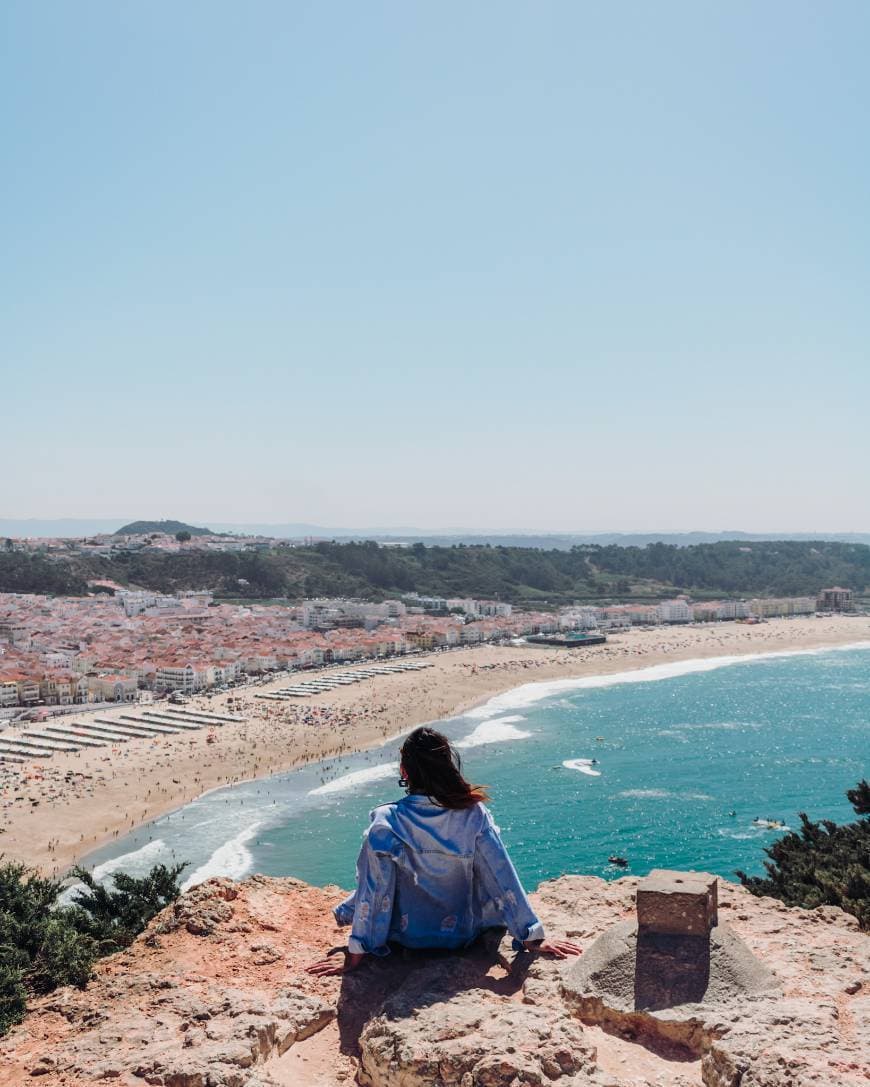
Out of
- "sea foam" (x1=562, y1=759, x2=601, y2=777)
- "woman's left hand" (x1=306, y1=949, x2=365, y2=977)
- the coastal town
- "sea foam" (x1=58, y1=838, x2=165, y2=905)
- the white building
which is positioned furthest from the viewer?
the white building

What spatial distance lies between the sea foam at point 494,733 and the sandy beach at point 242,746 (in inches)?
132

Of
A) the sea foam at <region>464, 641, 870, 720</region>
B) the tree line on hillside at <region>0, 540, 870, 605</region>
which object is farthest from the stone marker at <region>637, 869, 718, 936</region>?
the tree line on hillside at <region>0, 540, 870, 605</region>

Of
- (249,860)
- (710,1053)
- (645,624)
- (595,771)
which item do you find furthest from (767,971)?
(645,624)

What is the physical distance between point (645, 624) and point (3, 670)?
69.4 metres

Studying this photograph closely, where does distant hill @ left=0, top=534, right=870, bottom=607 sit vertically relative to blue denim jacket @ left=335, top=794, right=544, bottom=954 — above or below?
below

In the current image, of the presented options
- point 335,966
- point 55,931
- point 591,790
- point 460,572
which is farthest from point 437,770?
point 460,572

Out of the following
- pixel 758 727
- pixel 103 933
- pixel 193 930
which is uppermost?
pixel 193 930

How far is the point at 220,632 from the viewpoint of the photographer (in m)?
78.5

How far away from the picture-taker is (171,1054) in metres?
4.12

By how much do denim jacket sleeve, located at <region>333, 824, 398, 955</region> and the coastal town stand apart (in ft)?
163

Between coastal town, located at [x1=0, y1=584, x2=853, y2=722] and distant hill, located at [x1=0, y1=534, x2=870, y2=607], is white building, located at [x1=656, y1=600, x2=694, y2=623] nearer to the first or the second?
coastal town, located at [x1=0, y1=584, x2=853, y2=722]

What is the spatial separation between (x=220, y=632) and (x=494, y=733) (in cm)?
4020

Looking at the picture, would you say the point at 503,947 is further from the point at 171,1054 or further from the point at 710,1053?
the point at 171,1054

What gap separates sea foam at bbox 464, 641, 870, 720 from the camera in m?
53.7
